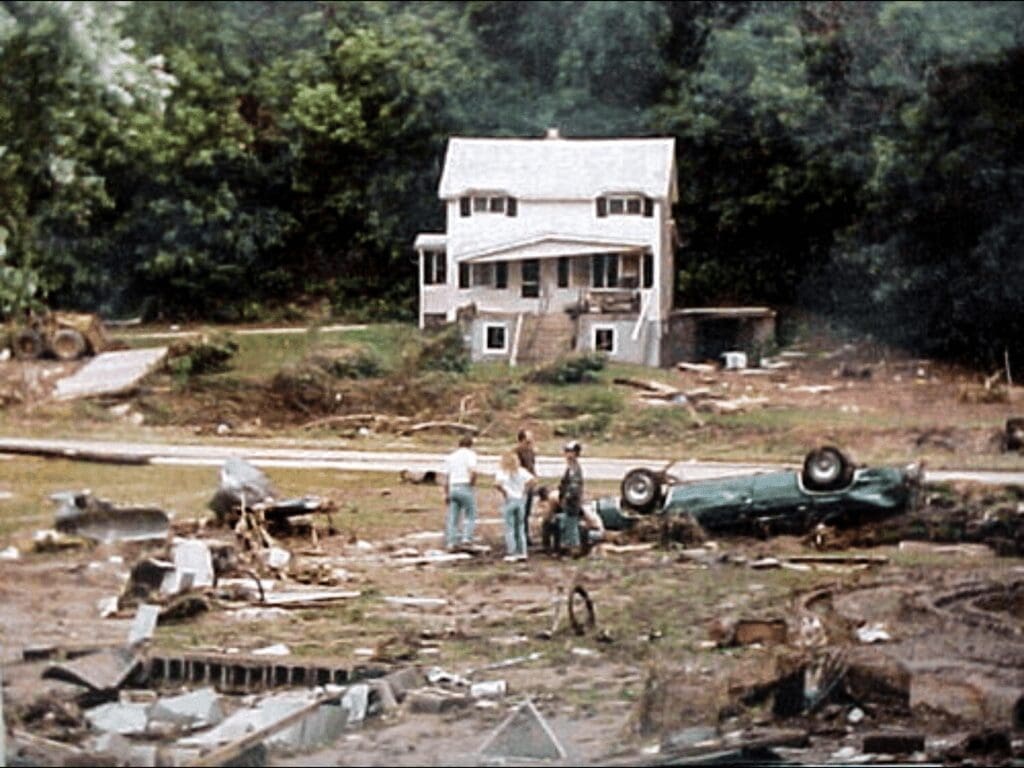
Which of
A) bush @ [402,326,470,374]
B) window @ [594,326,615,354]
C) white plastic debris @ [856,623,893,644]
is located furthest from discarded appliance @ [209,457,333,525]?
white plastic debris @ [856,623,893,644]

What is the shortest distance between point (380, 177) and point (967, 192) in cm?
135

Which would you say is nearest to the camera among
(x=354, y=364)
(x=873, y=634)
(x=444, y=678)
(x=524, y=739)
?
(x=524, y=739)

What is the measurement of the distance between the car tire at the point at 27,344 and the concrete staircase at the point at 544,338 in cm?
111

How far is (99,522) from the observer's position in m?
5.22

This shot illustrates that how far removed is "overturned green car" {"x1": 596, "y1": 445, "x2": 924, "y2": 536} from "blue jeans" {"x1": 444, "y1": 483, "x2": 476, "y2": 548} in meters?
0.29

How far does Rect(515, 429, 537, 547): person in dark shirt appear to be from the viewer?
17.2 ft

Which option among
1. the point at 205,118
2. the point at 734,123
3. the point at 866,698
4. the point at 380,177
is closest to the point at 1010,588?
the point at 866,698

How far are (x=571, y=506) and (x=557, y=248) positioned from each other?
1.93ft

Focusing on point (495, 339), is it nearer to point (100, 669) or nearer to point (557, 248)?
point (557, 248)

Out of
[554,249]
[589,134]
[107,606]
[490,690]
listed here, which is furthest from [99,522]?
[589,134]

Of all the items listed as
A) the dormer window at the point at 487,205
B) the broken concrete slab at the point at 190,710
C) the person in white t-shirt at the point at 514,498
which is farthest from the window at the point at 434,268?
the broken concrete slab at the point at 190,710

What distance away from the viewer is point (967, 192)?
5266 millimetres

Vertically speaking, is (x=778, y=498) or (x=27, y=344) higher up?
(x=27, y=344)

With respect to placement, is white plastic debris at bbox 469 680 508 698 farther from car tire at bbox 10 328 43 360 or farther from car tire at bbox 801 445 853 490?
car tire at bbox 10 328 43 360
